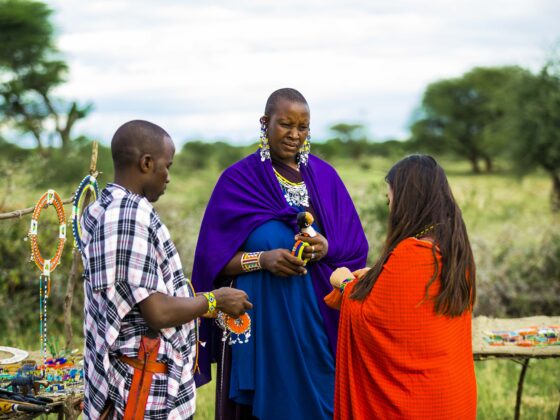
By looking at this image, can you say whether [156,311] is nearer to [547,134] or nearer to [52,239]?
[52,239]

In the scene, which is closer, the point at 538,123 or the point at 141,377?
the point at 141,377

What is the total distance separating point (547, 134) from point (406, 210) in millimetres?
17671

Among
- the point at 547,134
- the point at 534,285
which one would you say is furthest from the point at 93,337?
the point at 547,134

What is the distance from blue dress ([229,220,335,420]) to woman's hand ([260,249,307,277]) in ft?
0.43

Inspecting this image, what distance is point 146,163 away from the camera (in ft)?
9.14

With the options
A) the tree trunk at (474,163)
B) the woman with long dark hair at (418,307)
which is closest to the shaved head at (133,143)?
the woman with long dark hair at (418,307)

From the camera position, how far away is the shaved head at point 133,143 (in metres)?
2.77

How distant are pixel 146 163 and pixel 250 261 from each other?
46.7 inches

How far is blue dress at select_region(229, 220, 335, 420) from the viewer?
381 cm

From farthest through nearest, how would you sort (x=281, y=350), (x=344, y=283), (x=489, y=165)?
(x=489, y=165)
(x=281, y=350)
(x=344, y=283)

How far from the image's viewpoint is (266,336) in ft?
12.7

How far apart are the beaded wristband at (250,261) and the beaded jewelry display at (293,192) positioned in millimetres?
346

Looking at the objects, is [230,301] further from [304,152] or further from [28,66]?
[28,66]

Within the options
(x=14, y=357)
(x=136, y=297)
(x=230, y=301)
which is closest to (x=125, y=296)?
(x=136, y=297)
